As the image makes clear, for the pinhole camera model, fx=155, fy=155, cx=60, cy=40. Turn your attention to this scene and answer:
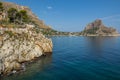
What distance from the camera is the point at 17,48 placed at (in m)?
72.4

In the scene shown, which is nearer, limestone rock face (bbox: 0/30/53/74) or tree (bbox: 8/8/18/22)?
limestone rock face (bbox: 0/30/53/74)

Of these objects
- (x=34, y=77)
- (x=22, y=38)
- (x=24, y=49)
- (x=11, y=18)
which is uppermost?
(x=11, y=18)

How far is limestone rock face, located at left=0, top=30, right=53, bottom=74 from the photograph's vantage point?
205 ft

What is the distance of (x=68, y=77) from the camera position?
5572cm

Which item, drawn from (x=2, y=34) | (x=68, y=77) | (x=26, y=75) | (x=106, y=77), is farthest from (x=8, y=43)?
(x=106, y=77)

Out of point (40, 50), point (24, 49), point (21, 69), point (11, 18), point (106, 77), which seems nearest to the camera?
point (106, 77)

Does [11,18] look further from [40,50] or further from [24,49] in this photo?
[24,49]

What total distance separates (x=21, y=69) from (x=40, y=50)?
32.0 m

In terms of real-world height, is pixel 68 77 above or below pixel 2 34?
below

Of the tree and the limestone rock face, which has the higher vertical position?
the tree

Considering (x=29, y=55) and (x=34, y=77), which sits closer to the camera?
(x=34, y=77)

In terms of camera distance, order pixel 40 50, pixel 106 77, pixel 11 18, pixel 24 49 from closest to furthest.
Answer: pixel 106 77, pixel 24 49, pixel 40 50, pixel 11 18

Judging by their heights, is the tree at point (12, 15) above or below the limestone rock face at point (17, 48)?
above

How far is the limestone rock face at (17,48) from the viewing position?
205ft
